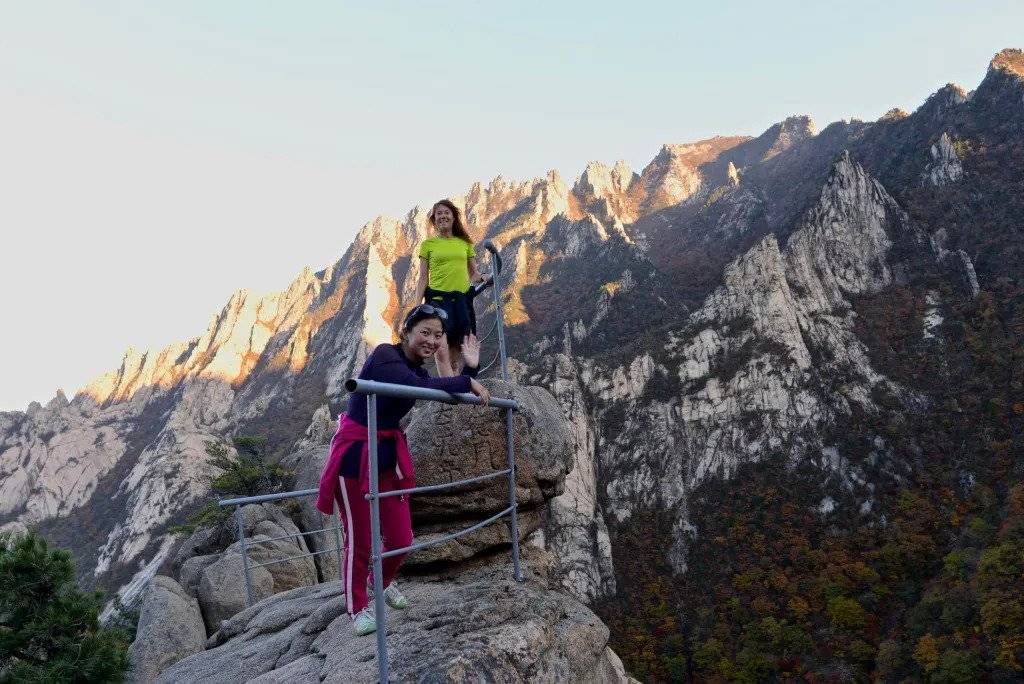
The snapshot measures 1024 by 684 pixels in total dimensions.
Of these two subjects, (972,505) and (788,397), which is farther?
(788,397)

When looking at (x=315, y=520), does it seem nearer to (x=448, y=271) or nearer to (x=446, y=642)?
(x=448, y=271)

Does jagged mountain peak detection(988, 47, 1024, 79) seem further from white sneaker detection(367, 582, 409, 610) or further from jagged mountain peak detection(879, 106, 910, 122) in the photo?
white sneaker detection(367, 582, 409, 610)

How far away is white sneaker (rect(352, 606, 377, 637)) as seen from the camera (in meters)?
3.87

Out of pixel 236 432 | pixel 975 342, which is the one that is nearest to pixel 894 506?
pixel 975 342

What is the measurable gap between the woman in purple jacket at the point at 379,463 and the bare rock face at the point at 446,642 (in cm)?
42

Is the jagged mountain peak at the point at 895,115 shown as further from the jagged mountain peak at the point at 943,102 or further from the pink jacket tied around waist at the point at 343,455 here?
the pink jacket tied around waist at the point at 343,455

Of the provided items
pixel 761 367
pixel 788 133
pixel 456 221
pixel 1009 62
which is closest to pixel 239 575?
pixel 456 221

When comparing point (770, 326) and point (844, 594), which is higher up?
point (770, 326)

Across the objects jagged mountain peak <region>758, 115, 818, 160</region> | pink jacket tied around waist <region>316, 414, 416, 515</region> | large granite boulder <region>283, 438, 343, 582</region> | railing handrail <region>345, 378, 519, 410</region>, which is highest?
jagged mountain peak <region>758, 115, 818, 160</region>

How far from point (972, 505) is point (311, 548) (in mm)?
75890

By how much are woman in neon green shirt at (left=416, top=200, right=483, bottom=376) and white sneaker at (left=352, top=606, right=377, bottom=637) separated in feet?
9.32

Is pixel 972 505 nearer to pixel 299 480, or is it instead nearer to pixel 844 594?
pixel 844 594

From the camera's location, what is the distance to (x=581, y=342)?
104 meters

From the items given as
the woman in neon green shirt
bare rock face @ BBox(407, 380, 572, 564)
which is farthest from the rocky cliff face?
bare rock face @ BBox(407, 380, 572, 564)
